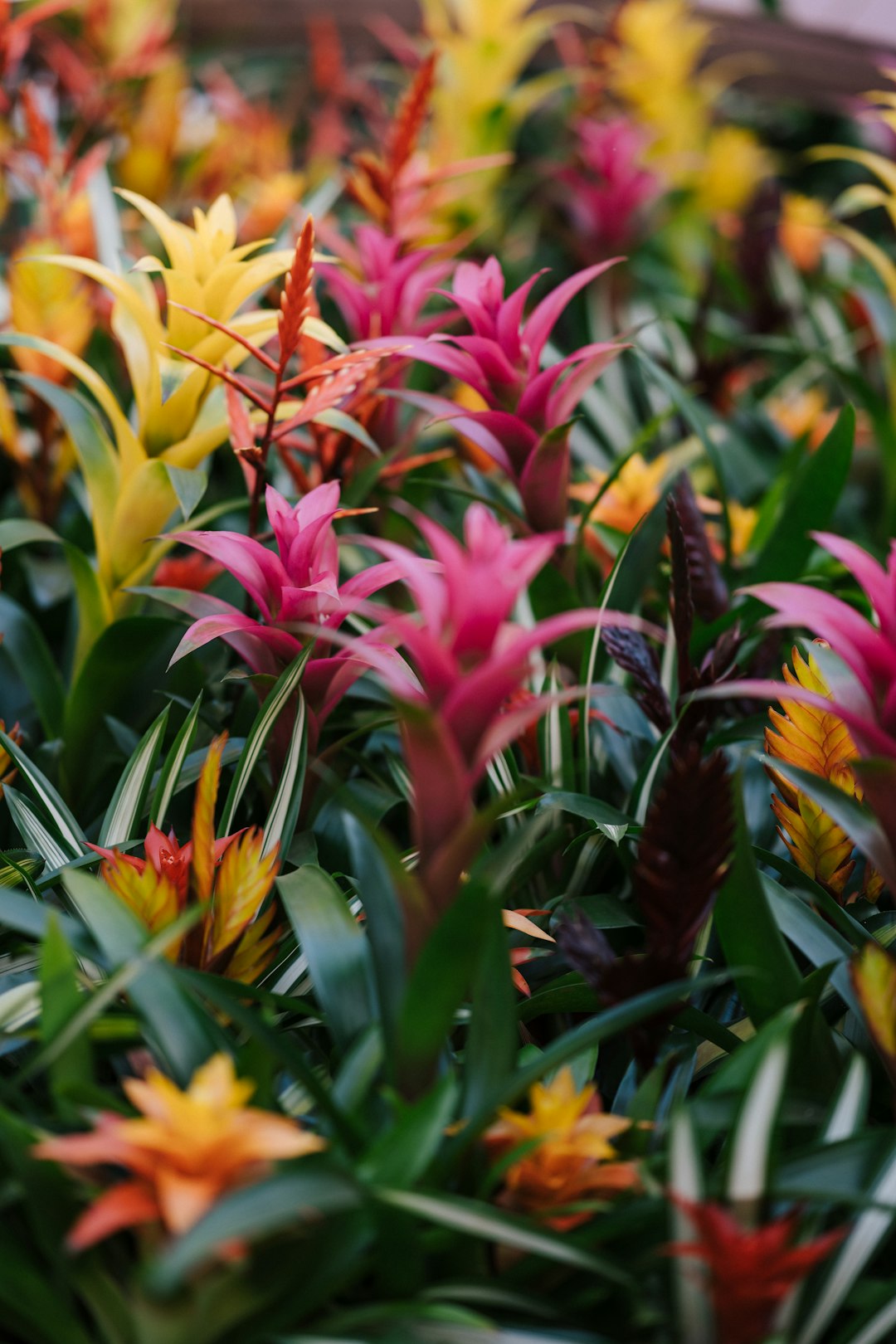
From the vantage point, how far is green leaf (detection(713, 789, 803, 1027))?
2.18 feet

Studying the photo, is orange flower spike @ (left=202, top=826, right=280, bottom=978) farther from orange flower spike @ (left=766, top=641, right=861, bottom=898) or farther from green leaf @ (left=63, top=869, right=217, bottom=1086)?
orange flower spike @ (left=766, top=641, right=861, bottom=898)

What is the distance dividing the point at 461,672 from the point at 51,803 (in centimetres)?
39

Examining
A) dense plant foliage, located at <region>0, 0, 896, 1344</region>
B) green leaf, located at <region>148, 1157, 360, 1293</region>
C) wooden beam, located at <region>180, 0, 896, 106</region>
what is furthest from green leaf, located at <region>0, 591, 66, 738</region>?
wooden beam, located at <region>180, 0, 896, 106</region>

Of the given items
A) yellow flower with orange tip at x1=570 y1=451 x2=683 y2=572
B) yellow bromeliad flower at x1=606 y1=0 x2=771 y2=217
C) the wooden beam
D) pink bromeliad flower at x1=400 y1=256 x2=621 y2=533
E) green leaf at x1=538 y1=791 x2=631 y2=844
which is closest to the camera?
green leaf at x1=538 y1=791 x2=631 y2=844

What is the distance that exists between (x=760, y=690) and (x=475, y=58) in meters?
1.59

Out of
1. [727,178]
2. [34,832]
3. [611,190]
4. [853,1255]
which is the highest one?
[727,178]

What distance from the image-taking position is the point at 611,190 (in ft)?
5.65

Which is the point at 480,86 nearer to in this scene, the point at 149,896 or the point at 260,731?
the point at 260,731

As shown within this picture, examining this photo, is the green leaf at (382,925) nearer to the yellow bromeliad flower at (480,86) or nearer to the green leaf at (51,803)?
the green leaf at (51,803)

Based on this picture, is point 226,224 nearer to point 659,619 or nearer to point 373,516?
point 373,516

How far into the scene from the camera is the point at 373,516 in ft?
3.80

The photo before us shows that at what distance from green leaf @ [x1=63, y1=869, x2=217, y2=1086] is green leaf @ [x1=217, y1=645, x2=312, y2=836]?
6.2 inches

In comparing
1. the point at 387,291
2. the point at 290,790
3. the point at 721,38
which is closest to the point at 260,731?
the point at 290,790

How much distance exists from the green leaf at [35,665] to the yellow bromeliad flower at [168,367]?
0.11m
